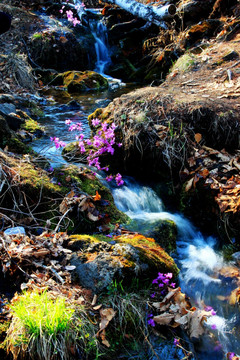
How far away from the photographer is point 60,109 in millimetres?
9148

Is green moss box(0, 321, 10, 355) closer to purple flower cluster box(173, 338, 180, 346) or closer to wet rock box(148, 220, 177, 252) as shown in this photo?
purple flower cluster box(173, 338, 180, 346)

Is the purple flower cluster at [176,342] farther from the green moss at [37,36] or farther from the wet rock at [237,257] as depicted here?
the green moss at [37,36]

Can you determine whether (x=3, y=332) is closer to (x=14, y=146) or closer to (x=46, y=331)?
(x=46, y=331)

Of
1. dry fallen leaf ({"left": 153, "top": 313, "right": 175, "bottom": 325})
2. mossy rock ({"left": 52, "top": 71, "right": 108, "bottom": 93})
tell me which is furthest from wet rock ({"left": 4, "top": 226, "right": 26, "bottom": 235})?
mossy rock ({"left": 52, "top": 71, "right": 108, "bottom": 93})

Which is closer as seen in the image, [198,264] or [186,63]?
[198,264]

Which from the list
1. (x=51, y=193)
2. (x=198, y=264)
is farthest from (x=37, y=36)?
(x=198, y=264)

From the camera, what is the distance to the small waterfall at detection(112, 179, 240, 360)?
2883 mm

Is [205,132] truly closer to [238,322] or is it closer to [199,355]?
[238,322]

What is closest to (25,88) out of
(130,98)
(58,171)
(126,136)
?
(130,98)

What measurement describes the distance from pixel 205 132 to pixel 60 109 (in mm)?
5508

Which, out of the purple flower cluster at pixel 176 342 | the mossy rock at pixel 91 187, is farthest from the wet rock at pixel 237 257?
the purple flower cluster at pixel 176 342

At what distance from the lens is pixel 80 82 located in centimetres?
1166

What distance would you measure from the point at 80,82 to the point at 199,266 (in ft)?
31.8

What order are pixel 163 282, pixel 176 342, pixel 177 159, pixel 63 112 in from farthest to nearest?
pixel 63 112 → pixel 177 159 → pixel 163 282 → pixel 176 342
